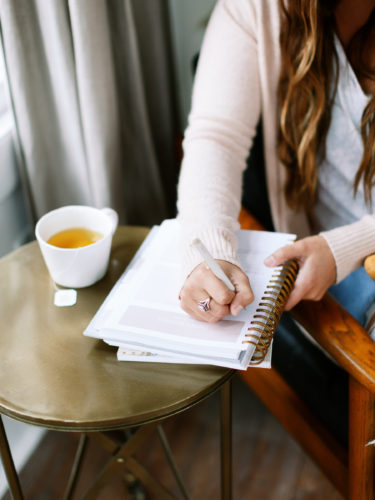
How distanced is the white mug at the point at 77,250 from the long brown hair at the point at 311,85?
0.40 metres

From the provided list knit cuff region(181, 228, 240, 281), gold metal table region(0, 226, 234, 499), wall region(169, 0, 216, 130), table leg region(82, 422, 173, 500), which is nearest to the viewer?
gold metal table region(0, 226, 234, 499)

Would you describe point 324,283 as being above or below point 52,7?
below

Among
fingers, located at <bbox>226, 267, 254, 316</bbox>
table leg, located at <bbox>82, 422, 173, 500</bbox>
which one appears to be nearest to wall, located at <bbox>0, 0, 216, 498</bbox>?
table leg, located at <bbox>82, 422, 173, 500</bbox>

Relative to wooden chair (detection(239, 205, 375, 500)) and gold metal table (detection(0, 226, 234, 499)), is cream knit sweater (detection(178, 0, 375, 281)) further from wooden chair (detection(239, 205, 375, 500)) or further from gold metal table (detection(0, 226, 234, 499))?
gold metal table (detection(0, 226, 234, 499))

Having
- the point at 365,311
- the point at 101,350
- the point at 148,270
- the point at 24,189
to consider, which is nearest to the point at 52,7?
the point at 24,189

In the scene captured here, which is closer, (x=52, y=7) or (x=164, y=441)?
(x=52, y=7)

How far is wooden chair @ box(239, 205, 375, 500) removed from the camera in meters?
0.72

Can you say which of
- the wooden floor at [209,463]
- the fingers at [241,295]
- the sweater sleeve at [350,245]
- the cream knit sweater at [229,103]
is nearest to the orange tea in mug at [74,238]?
the cream knit sweater at [229,103]

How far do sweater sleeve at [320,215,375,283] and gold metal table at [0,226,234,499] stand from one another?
0.26 meters

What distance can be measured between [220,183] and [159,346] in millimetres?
343

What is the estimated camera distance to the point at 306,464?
3.91 ft

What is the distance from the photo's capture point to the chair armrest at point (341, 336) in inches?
27.6

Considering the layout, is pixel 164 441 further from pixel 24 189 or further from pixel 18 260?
pixel 24 189

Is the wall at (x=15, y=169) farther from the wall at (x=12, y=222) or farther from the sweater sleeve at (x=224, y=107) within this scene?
the sweater sleeve at (x=224, y=107)
